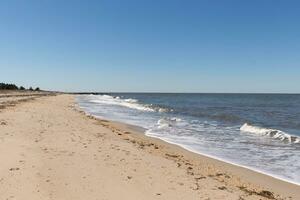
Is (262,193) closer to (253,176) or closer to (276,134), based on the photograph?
(253,176)

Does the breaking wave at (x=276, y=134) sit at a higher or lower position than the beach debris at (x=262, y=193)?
lower

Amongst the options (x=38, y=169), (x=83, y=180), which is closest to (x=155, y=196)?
(x=83, y=180)

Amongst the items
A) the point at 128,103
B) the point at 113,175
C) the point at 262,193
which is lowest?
the point at 128,103

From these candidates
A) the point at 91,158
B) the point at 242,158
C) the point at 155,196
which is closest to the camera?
the point at 155,196

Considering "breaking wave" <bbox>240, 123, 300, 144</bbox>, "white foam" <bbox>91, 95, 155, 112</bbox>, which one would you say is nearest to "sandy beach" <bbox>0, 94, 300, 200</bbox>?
"breaking wave" <bbox>240, 123, 300, 144</bbox>

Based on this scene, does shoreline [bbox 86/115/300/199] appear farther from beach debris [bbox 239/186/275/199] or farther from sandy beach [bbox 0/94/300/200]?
beach debris [bbox 239/186/275/199]

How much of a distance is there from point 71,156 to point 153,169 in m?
2.37

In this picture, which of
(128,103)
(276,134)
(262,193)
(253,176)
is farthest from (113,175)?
(128,103)

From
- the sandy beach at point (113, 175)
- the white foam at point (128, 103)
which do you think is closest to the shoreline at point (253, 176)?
the sandy beach at point (113, 175)

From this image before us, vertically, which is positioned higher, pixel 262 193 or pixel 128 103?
pixel 262 193

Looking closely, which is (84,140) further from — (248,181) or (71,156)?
(248,181)

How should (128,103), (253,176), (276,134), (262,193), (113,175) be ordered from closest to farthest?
1. (262,193)
2. (113,175)
3. (253,176)
4. (276,134)
5. (128,103)

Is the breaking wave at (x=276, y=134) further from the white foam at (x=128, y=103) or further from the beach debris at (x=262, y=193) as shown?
the white foam at (x=128, y=103)

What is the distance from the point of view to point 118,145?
1316 cm
